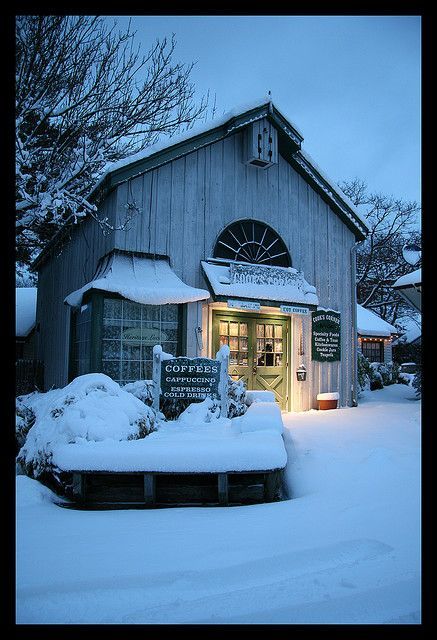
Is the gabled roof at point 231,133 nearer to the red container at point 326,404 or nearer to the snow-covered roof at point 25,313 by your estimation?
the red container at point 326,404

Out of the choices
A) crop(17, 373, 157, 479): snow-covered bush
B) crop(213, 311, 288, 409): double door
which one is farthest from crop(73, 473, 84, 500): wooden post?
crop(213, 311, 288, 409): double door

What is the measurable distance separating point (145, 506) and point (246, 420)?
1.65m

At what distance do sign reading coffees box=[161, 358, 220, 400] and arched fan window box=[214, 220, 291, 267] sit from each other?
328 centimetres

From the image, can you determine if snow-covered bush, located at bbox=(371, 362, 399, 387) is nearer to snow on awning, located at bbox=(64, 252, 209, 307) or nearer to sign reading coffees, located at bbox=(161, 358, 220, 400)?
snow on awning, located at bbox=(64, 252, 209, 307)

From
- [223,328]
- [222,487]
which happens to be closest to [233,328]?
[223,328]

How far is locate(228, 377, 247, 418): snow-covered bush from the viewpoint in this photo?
273 inches

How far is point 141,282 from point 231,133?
3837 mm

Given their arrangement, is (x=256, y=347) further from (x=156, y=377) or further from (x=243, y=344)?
(x=156, y=377)

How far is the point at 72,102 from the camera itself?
7.86 metres

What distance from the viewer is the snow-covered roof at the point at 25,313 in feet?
59.5

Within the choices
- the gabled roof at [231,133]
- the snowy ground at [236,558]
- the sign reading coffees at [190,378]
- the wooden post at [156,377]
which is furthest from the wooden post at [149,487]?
the gabled roof at [231,133]

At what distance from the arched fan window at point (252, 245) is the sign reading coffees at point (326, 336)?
1.50 metres

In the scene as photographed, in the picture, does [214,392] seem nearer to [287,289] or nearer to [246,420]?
[246,420]
